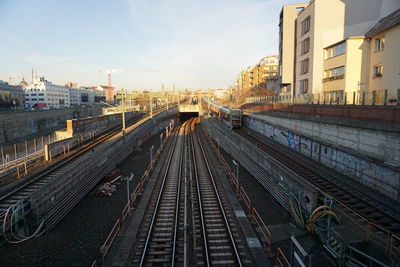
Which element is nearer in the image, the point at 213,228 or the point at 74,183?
the point at 213,228

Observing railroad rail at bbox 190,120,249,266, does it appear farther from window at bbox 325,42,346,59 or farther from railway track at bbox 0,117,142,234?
window at bbox 325,42,346,59

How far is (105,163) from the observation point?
21.6 meters

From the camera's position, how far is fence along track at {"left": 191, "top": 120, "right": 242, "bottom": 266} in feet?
33.2

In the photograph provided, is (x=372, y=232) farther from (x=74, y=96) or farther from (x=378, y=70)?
(x=74, y=96)

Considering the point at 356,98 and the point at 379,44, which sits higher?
the point at 379,44

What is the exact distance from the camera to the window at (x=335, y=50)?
2700 centimetres

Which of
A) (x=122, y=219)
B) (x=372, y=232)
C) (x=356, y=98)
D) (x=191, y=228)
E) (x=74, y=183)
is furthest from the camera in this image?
(x=356, y=98)

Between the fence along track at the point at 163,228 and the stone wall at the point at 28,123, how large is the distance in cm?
3466

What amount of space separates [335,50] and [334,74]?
8.93 feet

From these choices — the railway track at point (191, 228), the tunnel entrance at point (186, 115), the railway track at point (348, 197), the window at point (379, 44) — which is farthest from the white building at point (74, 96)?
the railway track at point (348, 197)

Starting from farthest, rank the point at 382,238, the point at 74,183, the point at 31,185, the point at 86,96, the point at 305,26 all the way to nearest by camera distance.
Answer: the point at 86,96 < the point at 305,26 < the point at 74,183 < the point at 31,185 < the point at 382,238

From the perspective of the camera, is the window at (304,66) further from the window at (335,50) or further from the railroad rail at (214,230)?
the railroad rail at (214,230)

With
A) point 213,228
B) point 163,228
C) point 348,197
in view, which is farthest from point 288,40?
point 163,228

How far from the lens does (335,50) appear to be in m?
28.8
